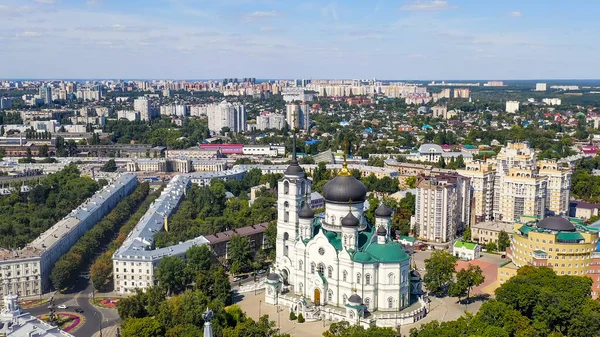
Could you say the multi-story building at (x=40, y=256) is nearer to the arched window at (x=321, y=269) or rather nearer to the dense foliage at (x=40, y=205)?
the dense foliage at (x=40, y=205)

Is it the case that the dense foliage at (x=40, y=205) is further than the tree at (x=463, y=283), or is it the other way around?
the dense foliage at (x=40, y=205)

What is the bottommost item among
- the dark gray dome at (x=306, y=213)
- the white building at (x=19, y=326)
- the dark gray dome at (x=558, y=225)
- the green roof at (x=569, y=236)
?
the white building at (x=19, y=326)

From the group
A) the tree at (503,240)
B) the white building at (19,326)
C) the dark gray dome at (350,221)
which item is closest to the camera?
the white building at (19,326)

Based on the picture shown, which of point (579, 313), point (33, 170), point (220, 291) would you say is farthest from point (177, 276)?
point (33, 170)

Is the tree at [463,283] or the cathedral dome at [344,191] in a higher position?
the cathedral dome at [344,191]

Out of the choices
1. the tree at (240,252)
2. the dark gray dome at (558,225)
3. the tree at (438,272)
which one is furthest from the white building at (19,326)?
the dark gray dome at (558,225)

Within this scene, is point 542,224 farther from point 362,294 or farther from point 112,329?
point 112,329

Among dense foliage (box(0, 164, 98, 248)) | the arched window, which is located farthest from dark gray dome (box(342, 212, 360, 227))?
dense foliage (box(0, 164, 98, 248))
